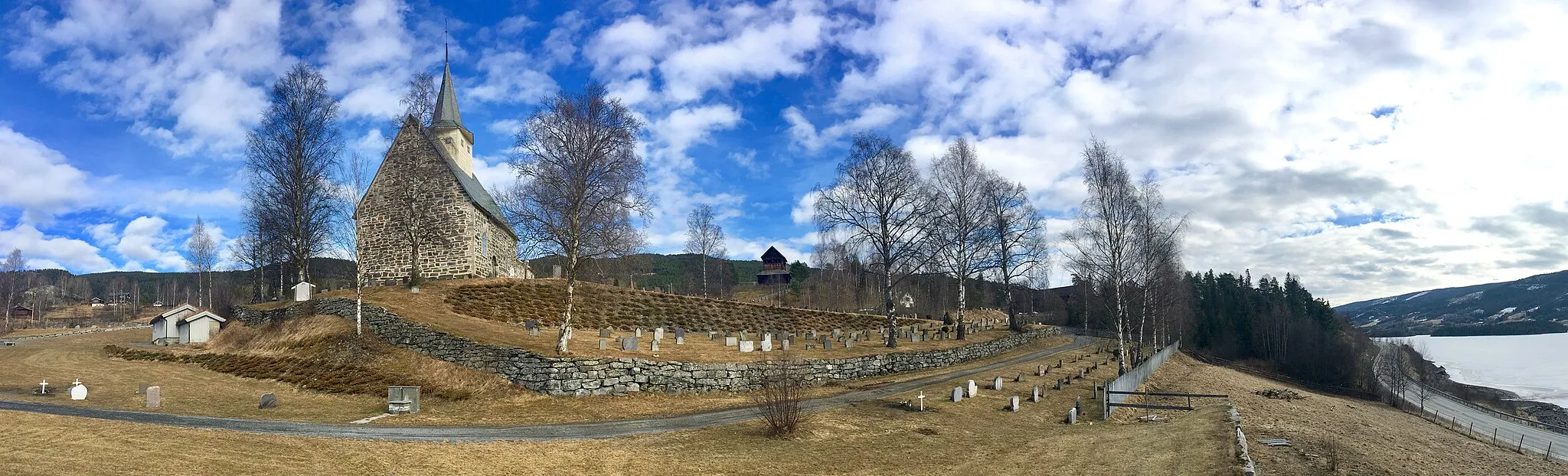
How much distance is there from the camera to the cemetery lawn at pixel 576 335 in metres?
23.9

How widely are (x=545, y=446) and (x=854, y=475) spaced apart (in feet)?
20.7

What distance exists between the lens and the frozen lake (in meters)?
75.5

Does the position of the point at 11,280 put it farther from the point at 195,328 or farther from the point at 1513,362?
the point at 1513,362

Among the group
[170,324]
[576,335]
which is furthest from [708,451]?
[170,324]

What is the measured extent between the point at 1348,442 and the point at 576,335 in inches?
965

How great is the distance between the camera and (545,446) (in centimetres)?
1516

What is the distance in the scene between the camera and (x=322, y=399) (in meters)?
20.3

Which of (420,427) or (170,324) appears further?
(170,324)

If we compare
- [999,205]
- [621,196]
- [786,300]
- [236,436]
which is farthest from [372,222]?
[786,300]

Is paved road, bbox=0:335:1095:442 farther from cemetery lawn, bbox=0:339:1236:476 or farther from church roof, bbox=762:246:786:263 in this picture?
church roof, bbox=762:246:786:263

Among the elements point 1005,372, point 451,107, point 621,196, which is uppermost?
point 451,107

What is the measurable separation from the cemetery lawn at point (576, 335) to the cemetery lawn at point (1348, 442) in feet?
37.5

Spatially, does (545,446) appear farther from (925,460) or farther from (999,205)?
(999,205)

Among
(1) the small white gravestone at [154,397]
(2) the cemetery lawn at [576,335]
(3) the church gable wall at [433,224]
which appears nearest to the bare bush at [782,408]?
(2) the cemetery lawn at [576,335]
